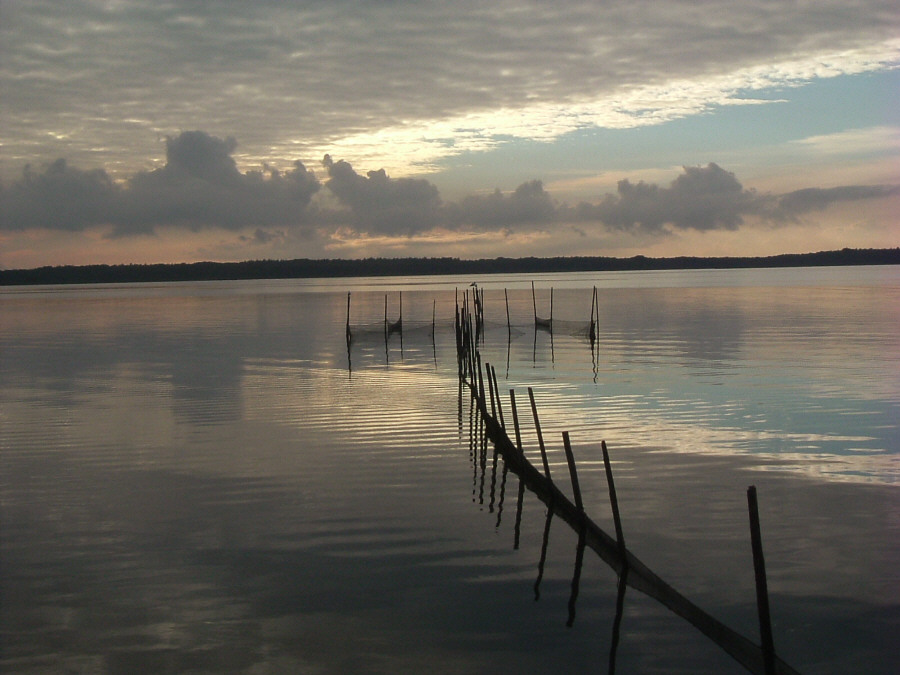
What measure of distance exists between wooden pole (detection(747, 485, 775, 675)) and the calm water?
1.01 metres

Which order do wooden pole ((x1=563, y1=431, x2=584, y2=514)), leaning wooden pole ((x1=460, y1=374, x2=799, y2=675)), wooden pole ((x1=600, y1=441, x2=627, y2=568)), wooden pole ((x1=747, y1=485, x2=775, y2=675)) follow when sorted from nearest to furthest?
wooden pole ((x1=747, y1=485, x2=775, y2=675)), leaning wooden pole ((x1=460, y1=374, x2=799, y2=675)), wooden pole ((x1=600, y1=441, x2=627, y2=568)), wooden pole ((x1=563, y1=431, x2=584, y2=514))

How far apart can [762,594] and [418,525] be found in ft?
20.0

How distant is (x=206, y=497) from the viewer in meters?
13.9

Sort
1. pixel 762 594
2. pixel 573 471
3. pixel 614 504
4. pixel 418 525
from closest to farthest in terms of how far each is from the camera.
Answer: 1. pixel 762 594
2. pixel 614 504
3. pixel 573 471
4. pixel 418 525

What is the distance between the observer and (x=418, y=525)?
39.7ft

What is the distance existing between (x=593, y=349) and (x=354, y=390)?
14.2 metres

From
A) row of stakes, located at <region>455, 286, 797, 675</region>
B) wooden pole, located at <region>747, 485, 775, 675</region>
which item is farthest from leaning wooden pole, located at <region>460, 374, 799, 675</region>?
wooden pole, located at <region>747, 485, 775, 675</region>

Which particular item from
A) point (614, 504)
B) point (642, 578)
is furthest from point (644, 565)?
point (614, 504)

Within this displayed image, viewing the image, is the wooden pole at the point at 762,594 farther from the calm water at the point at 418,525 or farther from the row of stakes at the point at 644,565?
the calm water at the point at 418,525

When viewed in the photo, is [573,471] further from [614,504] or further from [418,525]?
[418,525]

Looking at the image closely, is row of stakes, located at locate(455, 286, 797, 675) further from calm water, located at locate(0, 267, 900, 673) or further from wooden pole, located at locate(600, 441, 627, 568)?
calm water, located at locate(0, 267, 900, 673)

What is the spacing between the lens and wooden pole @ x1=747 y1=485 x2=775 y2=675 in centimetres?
671

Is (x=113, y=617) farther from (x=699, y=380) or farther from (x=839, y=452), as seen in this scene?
(x=699, y=380)

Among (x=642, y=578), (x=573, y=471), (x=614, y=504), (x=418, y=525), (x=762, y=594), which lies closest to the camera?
(x=762, y=594)
